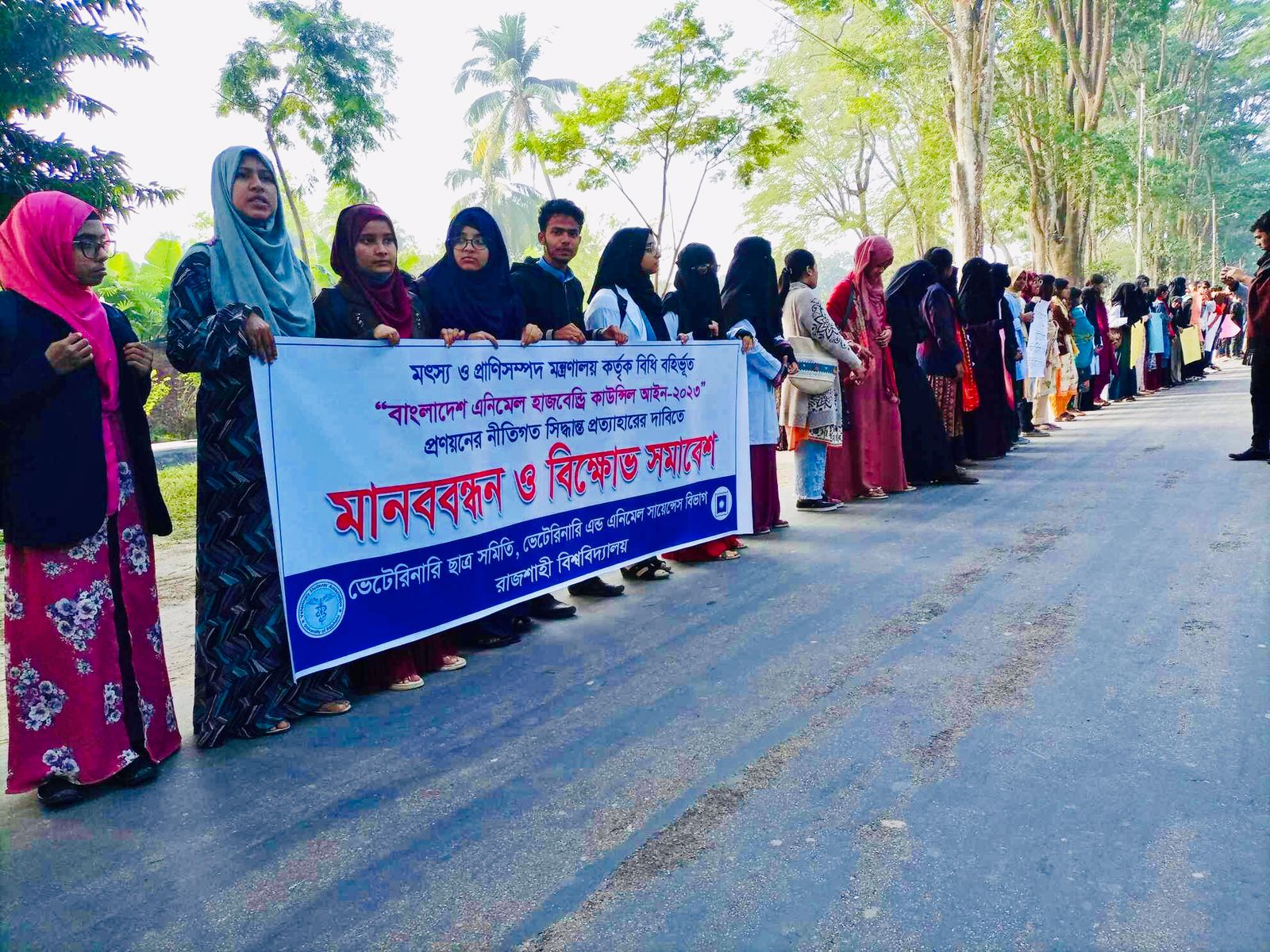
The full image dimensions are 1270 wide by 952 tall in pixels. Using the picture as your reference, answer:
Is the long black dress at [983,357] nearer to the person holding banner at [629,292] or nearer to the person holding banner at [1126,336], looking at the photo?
the person holding banner at [629,292]

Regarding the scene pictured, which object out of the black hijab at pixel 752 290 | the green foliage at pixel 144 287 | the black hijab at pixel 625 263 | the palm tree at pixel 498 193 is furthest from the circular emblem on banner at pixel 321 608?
the palm tree at pixel 498 193

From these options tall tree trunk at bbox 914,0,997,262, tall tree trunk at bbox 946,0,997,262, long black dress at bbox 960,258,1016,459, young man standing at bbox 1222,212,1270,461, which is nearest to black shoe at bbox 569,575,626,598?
long black dress at bbox 960,258,1016,459

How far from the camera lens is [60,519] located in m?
2.84

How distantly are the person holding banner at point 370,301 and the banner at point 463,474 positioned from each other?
0.39 ft

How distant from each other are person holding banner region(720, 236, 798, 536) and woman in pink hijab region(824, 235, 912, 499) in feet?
3.47

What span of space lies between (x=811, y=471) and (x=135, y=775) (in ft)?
17.3

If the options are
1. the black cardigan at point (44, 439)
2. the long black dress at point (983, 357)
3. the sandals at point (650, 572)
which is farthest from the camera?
the long black dress at point (983, 357)

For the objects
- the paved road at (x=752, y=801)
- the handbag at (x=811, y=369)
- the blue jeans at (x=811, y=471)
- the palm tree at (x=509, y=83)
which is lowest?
the paved road at (x=752, y=801)

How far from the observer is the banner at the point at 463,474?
11.2ft

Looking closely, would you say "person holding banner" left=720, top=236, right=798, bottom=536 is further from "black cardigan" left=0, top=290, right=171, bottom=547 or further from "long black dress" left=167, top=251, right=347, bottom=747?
"black cardigan" left=0, top=290, right=171, bottom=547

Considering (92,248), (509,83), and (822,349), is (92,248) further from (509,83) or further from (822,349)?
(509,83)

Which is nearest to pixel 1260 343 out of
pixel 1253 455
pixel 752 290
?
pixel 1253 455

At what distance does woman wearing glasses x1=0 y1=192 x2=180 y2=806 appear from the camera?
2.85 m

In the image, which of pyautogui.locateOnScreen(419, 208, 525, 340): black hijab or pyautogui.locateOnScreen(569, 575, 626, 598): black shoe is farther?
pyautogui.locateOnScreen(569, 575, 626, 598): black shoe
